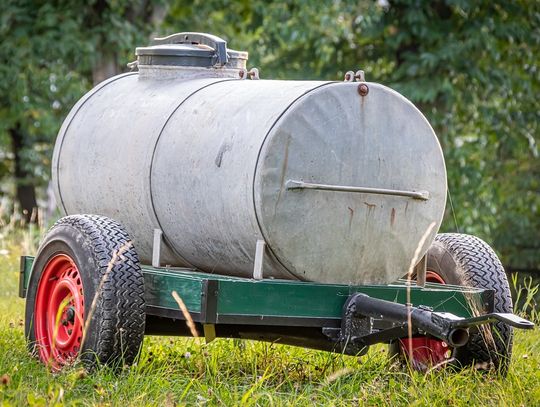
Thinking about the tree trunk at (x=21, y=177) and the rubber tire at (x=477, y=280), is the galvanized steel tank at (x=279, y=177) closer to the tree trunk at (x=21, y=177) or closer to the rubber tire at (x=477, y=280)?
the rubber tire at (x=477, y=280)

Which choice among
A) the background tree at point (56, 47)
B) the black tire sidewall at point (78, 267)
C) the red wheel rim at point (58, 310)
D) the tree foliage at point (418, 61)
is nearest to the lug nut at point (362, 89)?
the black tire sidewall at point (78, 267)

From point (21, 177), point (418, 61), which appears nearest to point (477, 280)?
point (418, 61)

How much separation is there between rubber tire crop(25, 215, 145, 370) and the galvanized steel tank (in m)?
0.45

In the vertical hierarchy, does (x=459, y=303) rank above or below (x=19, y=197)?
above

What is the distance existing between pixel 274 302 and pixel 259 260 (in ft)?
0.68

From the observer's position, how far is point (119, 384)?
14.7 feet

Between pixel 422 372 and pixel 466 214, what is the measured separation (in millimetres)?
8534

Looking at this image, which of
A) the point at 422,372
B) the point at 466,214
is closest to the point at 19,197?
the point at 466,214

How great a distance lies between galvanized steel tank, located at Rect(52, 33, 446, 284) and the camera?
471 cm

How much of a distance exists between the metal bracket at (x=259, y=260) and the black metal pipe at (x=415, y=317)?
16.9 inches

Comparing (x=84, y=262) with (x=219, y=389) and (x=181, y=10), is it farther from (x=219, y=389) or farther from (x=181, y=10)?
(x=181, y=10)

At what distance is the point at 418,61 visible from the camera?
44.3 feet

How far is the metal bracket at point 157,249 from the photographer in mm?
5312

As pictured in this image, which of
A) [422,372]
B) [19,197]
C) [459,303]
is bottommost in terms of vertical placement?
[19,197]
